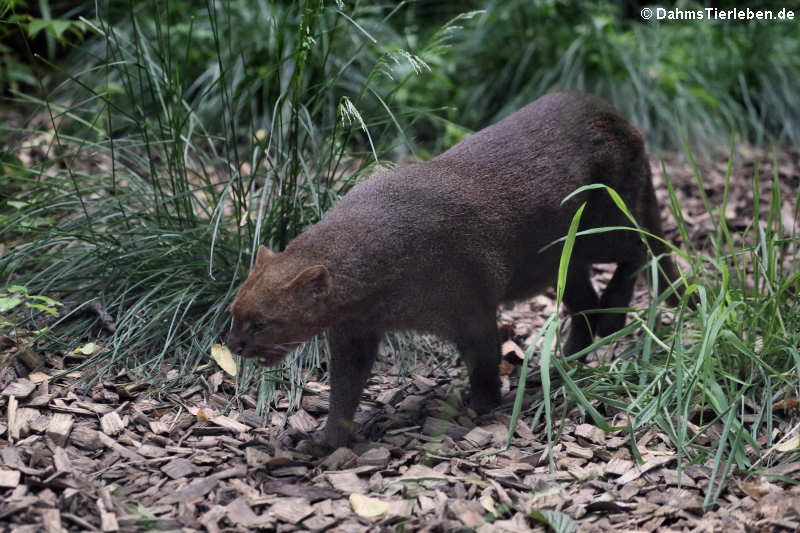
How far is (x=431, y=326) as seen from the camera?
3.89 metres

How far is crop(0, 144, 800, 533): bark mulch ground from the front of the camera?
3.09 m

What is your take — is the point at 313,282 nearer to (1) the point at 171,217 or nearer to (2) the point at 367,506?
(2) the point at 367,506

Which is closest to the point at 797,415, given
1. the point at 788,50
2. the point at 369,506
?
the point at 369,506

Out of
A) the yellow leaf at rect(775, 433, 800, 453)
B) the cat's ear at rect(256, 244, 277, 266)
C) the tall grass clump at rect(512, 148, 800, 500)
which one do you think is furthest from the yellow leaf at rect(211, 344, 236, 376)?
the yellow leaf at rect(775, 433, 800, 453)

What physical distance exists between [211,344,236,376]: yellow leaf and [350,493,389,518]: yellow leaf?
45.8 inches

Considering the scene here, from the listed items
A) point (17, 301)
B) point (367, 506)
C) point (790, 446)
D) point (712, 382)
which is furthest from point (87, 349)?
point (790, 446)

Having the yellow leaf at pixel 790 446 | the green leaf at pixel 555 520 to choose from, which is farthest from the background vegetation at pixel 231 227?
the green leaf at pixel 555 520

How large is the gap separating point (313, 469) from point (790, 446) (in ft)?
6.38

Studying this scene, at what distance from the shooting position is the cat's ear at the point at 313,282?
3.47 metres

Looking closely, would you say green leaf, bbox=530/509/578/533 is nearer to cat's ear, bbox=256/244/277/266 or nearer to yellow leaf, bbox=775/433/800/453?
yellow leaf, bbox=775/433/800/453

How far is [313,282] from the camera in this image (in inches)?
138

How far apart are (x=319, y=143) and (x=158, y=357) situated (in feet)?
6.17

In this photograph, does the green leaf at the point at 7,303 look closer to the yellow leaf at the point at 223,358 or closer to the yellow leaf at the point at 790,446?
the yellow leaf at the point at 223,358

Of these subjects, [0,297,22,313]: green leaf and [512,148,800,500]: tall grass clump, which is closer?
[512,148,800,500]: tall grass clump
